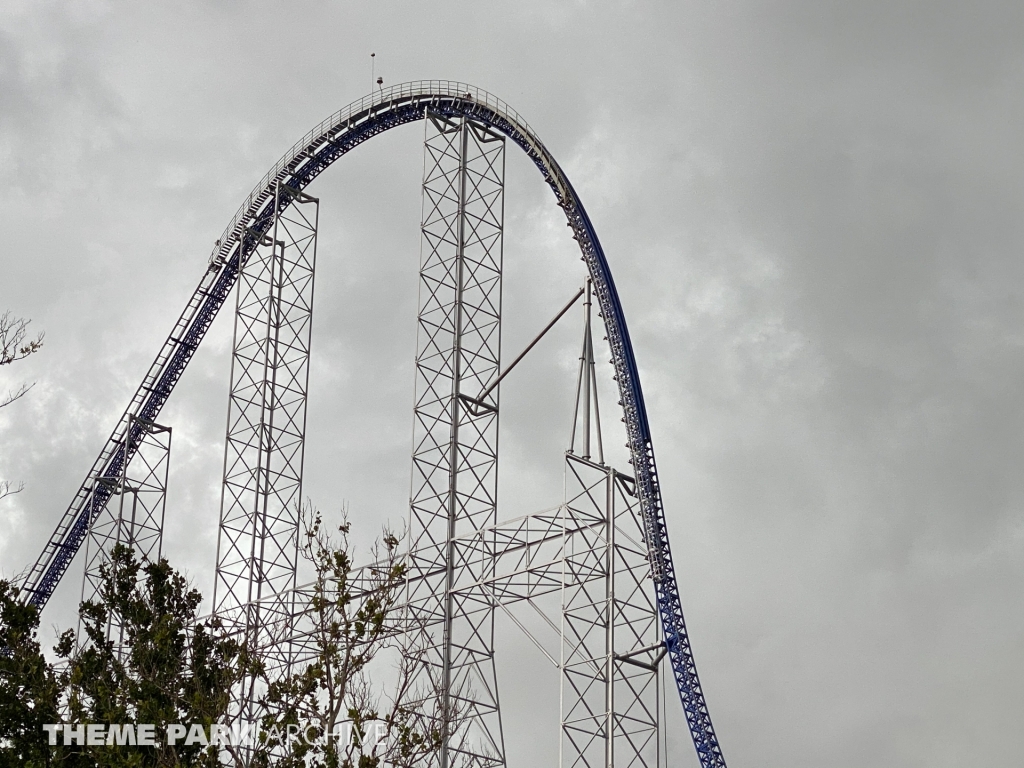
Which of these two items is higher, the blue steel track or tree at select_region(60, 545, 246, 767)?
the blue steel track

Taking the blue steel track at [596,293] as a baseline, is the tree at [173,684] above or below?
below

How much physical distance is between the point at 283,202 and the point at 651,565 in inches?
415

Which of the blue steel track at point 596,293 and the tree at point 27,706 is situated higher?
the blue steel track at point 596,293

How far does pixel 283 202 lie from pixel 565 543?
10550 mm

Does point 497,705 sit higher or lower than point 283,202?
lower

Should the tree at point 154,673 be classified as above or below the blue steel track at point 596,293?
below

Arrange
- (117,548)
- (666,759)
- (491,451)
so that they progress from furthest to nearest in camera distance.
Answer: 1. (491,451)
2. (666,759)
3. (117,548)

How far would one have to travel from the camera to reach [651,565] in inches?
861

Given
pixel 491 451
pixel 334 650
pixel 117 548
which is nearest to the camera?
pixel 334 650

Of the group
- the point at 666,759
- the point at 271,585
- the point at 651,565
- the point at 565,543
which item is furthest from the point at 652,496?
the point at 271,585

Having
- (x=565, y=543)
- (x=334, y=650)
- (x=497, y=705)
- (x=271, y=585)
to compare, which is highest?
(x=271, y=585)

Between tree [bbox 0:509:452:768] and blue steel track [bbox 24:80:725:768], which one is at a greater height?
blue steel track [bbox 24:80:725:768]

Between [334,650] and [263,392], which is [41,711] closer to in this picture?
[334,650]

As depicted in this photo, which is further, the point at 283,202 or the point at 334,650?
the point at 283,202
